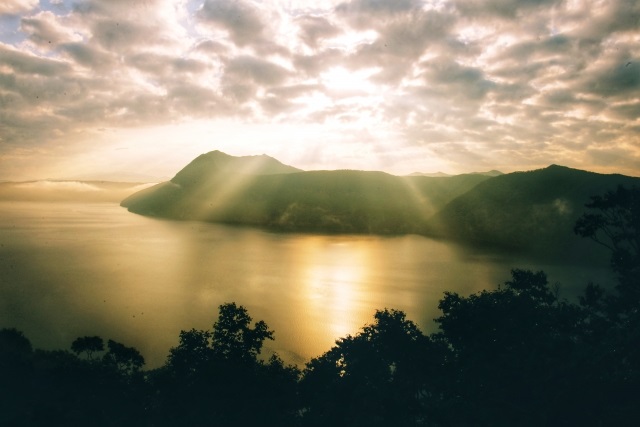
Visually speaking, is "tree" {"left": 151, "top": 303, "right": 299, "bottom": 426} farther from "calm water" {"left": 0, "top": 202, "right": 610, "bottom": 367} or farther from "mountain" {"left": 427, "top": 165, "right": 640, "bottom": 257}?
"mountain" {"left": 427, "top": 165, "right": 640, "bottom": 257}

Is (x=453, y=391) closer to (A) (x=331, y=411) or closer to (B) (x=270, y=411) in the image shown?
(A) (x=331, y=411)

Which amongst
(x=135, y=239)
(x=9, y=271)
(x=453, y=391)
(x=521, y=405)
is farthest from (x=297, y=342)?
(x=135, y=239)

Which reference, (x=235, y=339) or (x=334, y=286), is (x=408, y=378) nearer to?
(x=235, y=339)

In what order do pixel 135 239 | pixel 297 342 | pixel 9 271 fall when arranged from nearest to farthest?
pixel 297 342 < pixel 9 271 < pixel 135 239

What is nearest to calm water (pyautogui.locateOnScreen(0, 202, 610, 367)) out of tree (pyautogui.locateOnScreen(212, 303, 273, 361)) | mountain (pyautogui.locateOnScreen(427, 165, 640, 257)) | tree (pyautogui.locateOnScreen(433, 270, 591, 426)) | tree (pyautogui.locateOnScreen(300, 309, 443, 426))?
tree (pyautogui.locateOnScreen(212, 303, 273, 361))

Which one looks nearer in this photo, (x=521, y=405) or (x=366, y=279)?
(x=521, y=405)

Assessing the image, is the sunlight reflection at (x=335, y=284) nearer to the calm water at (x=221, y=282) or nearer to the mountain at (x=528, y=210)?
the calm water at (x=221, y=282)

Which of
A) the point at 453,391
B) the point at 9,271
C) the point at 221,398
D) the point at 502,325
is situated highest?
the point at 502,325

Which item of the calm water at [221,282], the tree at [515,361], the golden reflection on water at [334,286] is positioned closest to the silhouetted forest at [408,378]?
the tree at [515,361]
